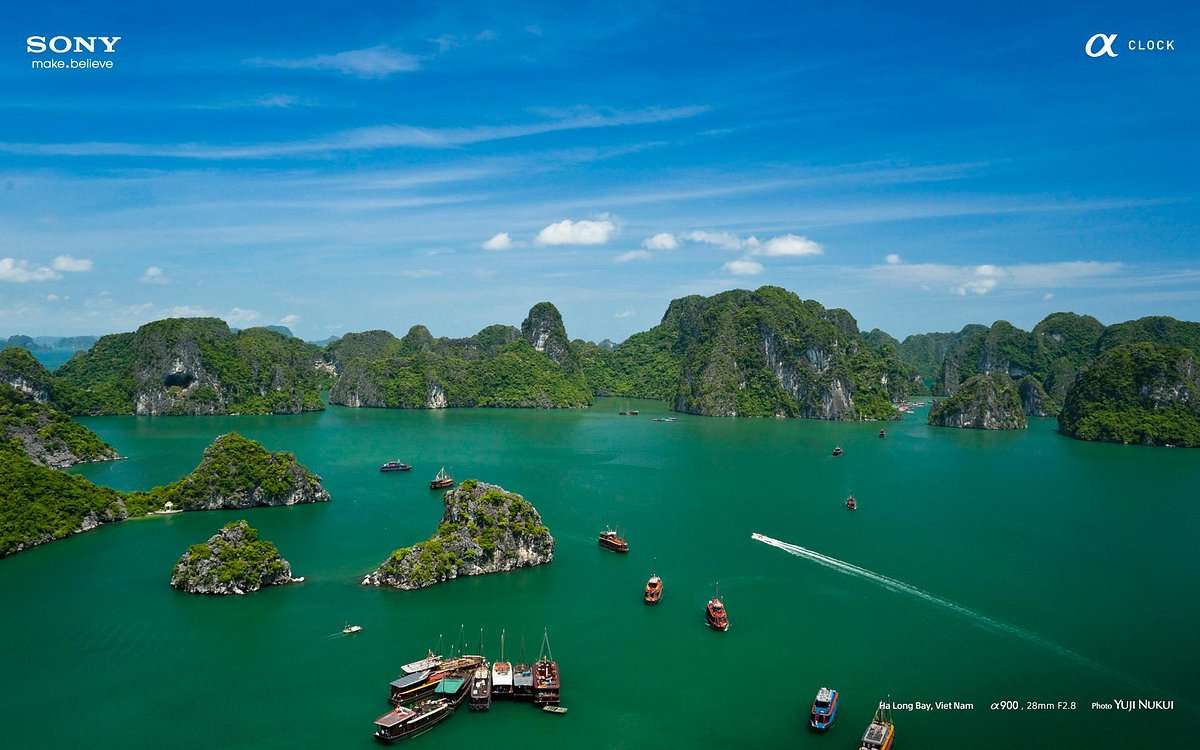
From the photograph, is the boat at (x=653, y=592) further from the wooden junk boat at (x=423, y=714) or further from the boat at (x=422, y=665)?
the wooden junk boat at (x=423, y=714)

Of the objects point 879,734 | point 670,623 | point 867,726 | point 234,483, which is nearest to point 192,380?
point 234,483

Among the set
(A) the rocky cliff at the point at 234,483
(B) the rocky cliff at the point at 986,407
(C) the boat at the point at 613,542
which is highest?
(B) the rocky cliff at the point at 986,407

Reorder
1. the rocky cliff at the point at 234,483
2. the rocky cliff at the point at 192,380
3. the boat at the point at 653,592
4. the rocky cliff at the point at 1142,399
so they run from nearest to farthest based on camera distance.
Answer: the boat at the point at 653,592
the rocky cliff at the point at 234,483
the rocky cliff at the point at 1142,399
the rocky cliff at the point at 192,380

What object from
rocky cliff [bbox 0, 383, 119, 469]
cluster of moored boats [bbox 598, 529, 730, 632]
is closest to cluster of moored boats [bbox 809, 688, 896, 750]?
cluster of moored boats [bbox 598, 529, 730, 632]

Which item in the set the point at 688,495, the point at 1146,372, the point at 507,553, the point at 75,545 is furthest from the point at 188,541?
the point at 1146,372

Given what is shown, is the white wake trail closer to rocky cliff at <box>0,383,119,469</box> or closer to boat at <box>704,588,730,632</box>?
boat at <box>704,588,730,632</box>

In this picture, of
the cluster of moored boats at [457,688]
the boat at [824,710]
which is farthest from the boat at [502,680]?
the boat at [824,710]

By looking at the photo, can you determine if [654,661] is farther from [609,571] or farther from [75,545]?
[75,545]
